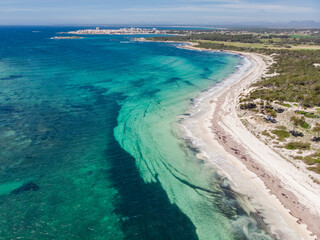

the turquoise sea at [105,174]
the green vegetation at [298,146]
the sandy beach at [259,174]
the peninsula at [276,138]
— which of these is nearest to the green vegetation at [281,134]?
the peninsula at [276,138]

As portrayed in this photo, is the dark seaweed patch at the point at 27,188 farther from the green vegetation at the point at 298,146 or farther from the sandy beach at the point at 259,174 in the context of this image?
the green vegetation at the point at 298,146

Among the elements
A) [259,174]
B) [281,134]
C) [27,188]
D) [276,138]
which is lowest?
[27,188]

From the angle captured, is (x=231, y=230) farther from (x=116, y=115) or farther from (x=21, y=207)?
(x=116, y=115)

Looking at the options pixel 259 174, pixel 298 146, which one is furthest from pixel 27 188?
pixel 298 146

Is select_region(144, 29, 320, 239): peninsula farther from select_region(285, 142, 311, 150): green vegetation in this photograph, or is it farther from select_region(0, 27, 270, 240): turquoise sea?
select_region(0, 27, 270, 240): turquoise sea

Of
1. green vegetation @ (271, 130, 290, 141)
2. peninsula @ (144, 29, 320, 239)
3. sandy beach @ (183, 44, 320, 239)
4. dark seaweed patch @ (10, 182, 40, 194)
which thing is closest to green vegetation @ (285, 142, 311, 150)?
peninsula @ (144, 29, 320, 239)

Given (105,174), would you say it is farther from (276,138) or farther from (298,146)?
(298,146)
